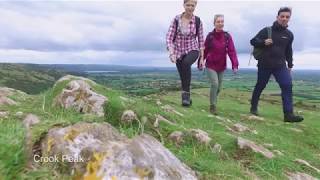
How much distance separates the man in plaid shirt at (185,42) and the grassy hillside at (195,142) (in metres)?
1.42

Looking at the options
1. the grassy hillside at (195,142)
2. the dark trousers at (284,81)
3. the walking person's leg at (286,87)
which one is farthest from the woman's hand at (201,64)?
the walking person's leg at (286,87)

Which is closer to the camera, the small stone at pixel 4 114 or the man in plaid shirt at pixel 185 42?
the small stone at pixel 4 114

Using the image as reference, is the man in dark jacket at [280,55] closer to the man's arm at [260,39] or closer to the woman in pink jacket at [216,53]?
the man's arm at [260,39]

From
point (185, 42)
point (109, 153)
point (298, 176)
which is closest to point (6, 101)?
point (185, 42)

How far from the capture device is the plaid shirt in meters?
14.5

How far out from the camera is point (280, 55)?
15906 millimetres

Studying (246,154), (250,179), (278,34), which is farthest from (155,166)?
(278,34)

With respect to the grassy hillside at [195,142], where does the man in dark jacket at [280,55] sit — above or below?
above

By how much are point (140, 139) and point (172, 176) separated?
1.84 feet

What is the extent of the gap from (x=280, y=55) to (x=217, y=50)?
2112 mm

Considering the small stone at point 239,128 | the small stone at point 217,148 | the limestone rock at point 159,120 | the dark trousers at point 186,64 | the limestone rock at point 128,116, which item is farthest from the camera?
the dark trousers at point 186,64

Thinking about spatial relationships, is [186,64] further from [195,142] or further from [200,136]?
[195,142]

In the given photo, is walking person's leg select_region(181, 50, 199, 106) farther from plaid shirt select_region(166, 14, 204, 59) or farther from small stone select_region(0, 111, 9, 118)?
small stone select_region(0, 111, 9, 118)

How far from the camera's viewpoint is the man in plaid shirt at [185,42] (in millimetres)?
14508
